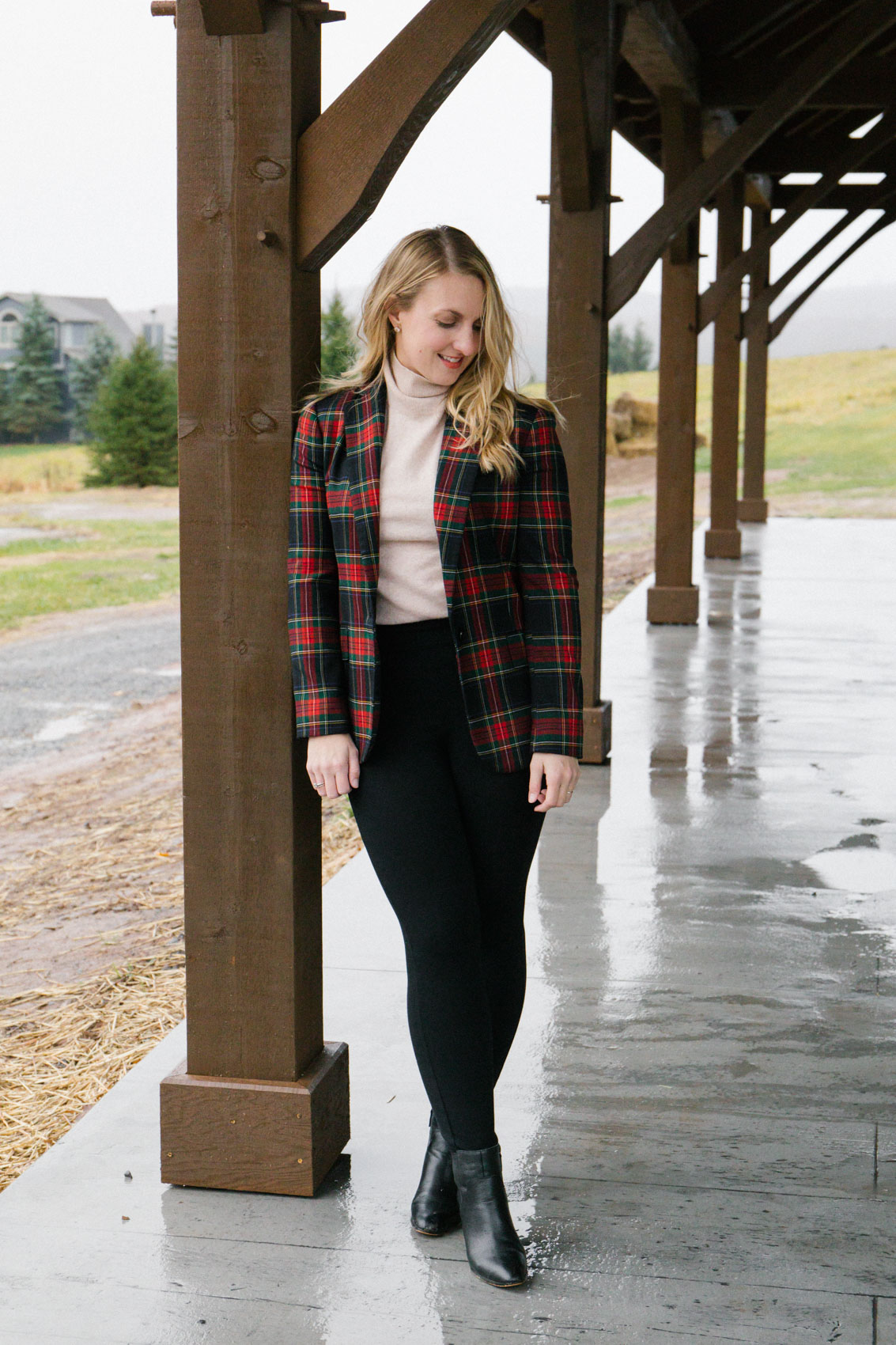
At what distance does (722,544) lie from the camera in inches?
459

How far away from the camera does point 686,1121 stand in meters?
2.59

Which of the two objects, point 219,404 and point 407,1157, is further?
point 407,1157

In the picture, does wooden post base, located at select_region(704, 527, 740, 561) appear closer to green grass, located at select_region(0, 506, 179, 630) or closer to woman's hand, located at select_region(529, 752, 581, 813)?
green grass, located at select_region(0, 506, 179, 630)

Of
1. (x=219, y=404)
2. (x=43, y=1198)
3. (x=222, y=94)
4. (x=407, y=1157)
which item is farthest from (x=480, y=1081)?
(x=222, y=94)

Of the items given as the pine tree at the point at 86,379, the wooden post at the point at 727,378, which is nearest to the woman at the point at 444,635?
the wooden post at the point at 727,378

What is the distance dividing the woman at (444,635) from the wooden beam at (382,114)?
0.16m

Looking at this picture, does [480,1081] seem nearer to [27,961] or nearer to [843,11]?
[27,961]

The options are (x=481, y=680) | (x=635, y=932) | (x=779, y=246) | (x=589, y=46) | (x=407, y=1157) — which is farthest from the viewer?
(x=779, y=246)

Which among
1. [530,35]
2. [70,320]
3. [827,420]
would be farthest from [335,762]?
[70,320]

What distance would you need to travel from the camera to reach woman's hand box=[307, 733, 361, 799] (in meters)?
2.11

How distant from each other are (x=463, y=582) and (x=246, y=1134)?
Result: 1.00 meters

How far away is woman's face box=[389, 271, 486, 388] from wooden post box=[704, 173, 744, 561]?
8.61 meters

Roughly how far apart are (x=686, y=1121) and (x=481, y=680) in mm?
1025

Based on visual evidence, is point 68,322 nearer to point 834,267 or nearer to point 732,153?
point 834,267
